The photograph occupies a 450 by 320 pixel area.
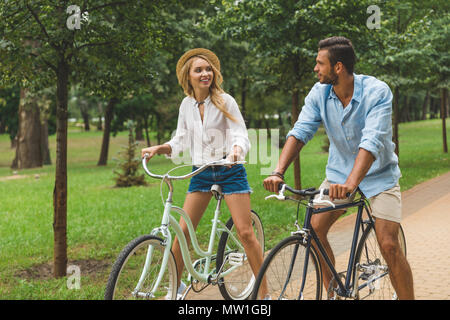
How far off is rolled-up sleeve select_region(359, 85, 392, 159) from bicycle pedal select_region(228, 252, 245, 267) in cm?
154

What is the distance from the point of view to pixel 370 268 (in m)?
3.75

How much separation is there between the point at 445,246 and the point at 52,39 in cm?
519

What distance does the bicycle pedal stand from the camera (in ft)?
14.0

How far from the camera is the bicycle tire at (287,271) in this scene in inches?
117

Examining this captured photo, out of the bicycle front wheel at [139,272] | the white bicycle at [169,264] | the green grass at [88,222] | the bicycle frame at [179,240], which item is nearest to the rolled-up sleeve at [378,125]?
the white bicycle at [169,264]

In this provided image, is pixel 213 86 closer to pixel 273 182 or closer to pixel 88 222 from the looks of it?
pixel 273 182

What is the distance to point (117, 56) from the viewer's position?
248 inches

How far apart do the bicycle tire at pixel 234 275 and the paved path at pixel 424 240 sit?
31 centimetres

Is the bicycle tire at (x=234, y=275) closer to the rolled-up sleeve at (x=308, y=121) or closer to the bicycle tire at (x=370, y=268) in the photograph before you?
the bicycle tire at (x=370, y=268)

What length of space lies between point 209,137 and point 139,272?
1.19 meters

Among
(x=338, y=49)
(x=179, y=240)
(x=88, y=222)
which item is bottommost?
(x=88, y=222)

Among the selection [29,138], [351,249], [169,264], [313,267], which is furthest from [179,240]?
[29,138]
